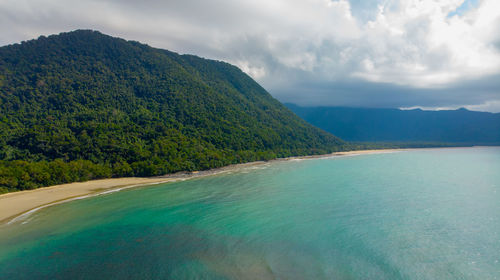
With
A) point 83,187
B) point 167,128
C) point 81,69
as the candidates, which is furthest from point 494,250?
point 81,69

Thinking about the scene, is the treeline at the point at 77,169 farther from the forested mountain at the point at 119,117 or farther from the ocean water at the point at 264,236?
the ocean water at the point at 264,236

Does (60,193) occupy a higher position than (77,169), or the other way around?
(77,169)

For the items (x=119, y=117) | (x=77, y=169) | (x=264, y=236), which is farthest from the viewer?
(x=119, y=117)

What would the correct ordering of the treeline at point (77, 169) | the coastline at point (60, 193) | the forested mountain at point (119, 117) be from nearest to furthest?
the coastline at point (60, 193) < the treeline at point (77, 169) < the forested mountain at point (119, 117)

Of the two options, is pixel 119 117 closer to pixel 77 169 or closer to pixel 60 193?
pixel 77 169

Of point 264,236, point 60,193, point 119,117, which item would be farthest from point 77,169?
point 264,236

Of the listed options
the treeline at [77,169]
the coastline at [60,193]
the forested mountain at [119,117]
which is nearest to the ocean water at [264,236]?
the coastline at [60,193]
